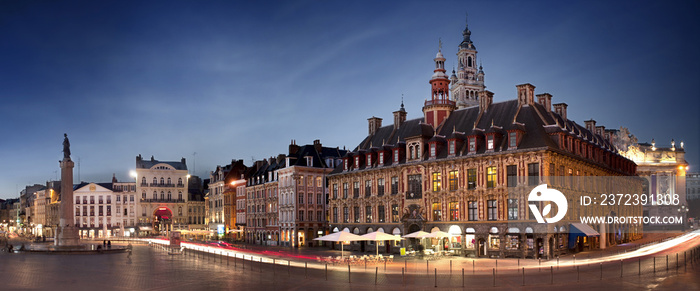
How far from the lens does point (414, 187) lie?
6016cm

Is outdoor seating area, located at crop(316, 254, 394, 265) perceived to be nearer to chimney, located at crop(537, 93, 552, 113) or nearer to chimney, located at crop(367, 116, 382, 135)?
chimney, located at crop(537, 93, 552, 113)

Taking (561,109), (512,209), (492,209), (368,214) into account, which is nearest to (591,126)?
(561,109)

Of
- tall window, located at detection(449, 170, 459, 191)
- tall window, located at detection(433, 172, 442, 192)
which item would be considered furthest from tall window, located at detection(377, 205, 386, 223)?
tall window, located at detection(449, 170, 459, 191)

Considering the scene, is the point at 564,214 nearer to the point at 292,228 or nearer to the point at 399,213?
the point at 399,213

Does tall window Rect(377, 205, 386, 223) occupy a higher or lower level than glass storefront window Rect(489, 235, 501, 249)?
higher

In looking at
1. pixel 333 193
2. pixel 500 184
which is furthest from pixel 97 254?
pixel 500 184

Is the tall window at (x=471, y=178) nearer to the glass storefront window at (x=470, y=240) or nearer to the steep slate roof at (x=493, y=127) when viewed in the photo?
the steep slate roof at (x=493, y=127)

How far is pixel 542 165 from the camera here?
160 ft

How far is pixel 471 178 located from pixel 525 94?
365 inches

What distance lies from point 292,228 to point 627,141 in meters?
73.0

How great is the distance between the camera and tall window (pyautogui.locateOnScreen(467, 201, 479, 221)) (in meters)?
54.0

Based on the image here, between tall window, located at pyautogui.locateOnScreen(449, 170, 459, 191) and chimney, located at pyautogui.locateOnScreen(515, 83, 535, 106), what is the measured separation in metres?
8.76

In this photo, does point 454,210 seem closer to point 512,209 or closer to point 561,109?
point 512,209

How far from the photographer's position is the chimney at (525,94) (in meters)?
54.9
